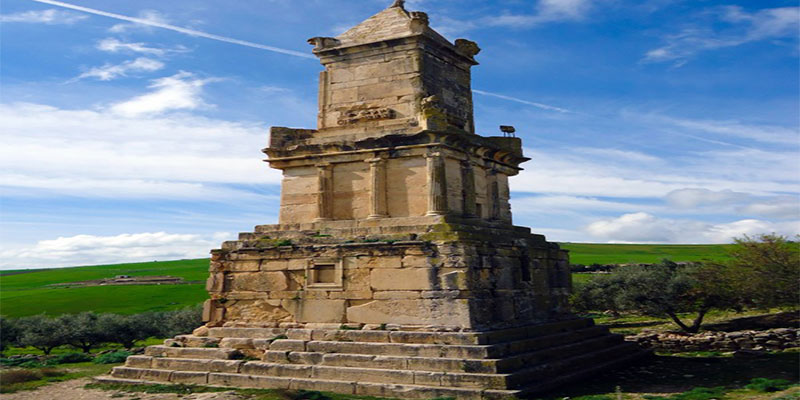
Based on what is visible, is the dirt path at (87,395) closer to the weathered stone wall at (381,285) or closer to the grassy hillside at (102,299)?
the weathered stone wall at (381,285)

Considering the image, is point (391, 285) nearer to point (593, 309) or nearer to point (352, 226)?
point (352, 226)

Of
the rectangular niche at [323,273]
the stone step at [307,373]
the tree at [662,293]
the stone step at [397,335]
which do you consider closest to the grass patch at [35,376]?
the stone step at [307,373]

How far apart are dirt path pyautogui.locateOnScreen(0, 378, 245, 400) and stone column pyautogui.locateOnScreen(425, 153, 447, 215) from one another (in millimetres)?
5650

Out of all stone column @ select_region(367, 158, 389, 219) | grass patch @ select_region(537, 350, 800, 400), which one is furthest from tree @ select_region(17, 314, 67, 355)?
grass patch @ select_region(537, 350, 800, 400)

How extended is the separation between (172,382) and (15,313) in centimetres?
4510

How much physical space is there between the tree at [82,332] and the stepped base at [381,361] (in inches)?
841

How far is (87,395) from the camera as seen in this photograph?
1202 centimetres

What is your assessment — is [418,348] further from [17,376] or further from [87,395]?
[17,376]

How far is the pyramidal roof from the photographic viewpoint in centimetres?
1506

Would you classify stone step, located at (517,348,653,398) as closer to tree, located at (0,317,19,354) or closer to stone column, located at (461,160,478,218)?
stone column, located at (461,160,478,218)

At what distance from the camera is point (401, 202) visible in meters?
14.2

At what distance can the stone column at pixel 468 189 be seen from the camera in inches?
577

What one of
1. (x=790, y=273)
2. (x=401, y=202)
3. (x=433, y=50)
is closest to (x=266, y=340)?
(x=401, y=202)

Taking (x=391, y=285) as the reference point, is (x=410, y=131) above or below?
above
